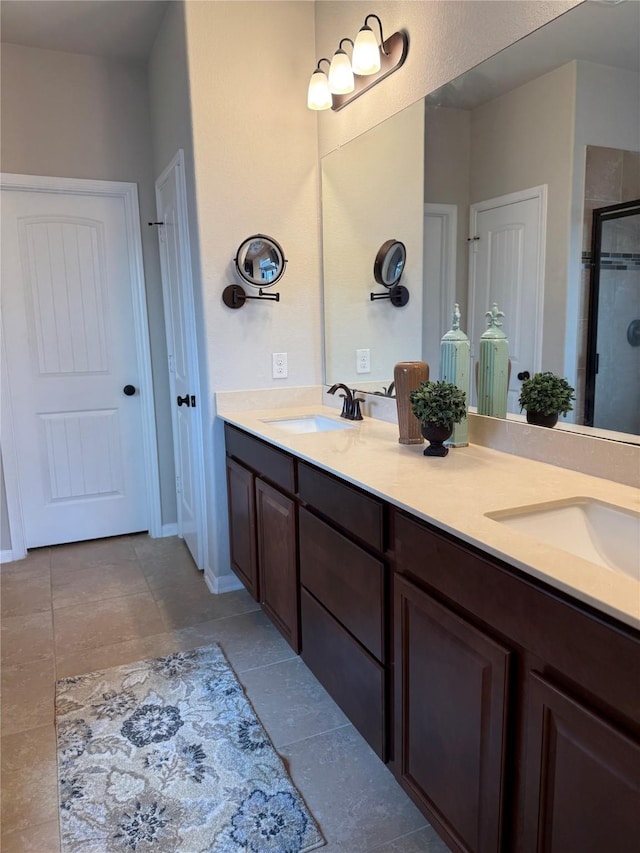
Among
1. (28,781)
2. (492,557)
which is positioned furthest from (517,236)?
(28,781)

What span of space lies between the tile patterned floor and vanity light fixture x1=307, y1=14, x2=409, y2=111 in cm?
226

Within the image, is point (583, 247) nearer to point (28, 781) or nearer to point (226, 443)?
point (226, 443)

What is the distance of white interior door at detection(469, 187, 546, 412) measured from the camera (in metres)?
1.63

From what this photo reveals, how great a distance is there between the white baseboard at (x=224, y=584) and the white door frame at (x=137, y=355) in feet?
2.89

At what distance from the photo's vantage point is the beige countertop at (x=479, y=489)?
869mm

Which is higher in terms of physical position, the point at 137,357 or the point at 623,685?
the point at 137,357

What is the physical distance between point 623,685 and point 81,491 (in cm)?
325

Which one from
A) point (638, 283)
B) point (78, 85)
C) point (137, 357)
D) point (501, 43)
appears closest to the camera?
point (638, 283)

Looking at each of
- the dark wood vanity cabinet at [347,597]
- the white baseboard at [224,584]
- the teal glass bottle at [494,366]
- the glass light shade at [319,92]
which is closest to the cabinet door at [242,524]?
the white baseboard at [224,584]

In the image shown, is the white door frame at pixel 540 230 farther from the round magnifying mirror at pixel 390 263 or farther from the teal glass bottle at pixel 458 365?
the round magnifying mirror at pixel 390 263

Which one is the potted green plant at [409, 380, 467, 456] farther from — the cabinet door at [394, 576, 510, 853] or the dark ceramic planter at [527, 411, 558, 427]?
the cabinet door at [394, 576, 510, 853]

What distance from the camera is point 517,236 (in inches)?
66.3

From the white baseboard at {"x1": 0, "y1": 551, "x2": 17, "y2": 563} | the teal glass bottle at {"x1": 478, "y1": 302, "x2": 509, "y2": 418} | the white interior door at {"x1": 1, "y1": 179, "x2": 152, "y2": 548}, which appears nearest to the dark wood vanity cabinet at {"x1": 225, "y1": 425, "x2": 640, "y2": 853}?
the teal glass bottle at {"x1": 478, "y1": 302, "x2": 509, "y2": 418}

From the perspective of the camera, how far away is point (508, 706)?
3.26 ft
